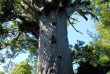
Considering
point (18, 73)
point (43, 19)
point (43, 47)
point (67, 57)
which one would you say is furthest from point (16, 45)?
point (18, 73)

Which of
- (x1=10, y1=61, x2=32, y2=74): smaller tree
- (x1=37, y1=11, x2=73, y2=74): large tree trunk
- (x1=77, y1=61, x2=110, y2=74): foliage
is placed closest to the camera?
(x1=37, y1=11, x2=73, y2=74): large tree trunk

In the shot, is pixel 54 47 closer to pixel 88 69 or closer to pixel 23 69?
pixel 88 69

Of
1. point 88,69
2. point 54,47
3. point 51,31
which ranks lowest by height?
point 88,69

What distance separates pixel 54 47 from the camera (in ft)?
16.3

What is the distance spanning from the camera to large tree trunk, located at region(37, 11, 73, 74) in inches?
176

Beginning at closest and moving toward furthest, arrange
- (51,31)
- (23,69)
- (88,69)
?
1. (51,31)
2. (88,69)
3. (23,69)

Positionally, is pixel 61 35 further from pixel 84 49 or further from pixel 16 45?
pixel 16 45

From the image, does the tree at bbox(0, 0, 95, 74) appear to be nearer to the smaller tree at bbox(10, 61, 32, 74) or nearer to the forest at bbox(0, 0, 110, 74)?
the forest at bbox(0, 0, 110, 74)

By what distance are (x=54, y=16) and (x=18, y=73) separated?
19624 millimetres

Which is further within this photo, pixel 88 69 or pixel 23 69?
pixel 23 69

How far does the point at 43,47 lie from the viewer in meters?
5.17

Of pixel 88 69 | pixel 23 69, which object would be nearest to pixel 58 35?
pixel 88 69

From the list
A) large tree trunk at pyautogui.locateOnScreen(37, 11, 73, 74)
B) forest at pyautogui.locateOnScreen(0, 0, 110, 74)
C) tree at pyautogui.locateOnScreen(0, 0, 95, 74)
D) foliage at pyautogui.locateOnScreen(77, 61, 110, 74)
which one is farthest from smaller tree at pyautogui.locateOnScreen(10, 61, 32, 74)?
large tree trunk at pyautogui.locateOnScreen(37, 11, 73, 74)

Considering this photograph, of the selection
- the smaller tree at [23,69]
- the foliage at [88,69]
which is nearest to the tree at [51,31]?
the foliage at [88,69]
